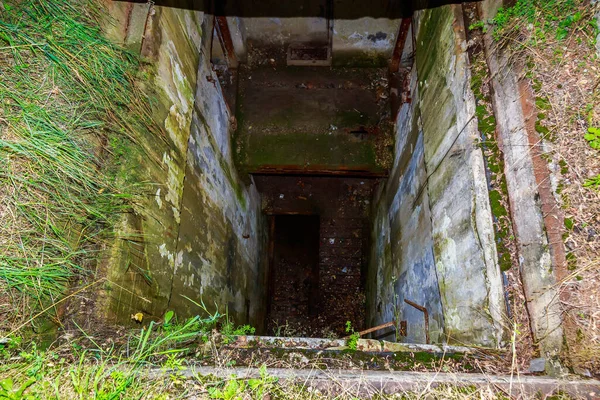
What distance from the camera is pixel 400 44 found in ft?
18.6

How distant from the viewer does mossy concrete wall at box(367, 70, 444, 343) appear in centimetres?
374

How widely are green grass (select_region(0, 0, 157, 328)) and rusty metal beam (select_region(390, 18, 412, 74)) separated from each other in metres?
4.66

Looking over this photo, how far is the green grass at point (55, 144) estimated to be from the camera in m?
1.94

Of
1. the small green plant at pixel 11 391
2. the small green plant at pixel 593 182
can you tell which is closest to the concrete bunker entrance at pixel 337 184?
the small green plant at pixel 593 182

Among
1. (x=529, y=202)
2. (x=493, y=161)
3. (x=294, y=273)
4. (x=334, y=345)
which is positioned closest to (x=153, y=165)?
(x=334, y=345)

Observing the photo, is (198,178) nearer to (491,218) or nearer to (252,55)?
(491,218)

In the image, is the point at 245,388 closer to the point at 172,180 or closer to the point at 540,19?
the point at 172,180

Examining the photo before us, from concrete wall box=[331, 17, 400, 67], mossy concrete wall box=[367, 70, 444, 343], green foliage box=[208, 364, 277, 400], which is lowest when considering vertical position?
green foliage box=[208, 364, 277, 400]

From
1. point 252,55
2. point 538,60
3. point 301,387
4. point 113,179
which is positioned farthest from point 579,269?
point 252,55

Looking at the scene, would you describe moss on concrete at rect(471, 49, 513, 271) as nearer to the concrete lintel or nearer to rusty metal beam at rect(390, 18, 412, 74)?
the concrete lintel

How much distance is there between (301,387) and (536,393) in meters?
1.44

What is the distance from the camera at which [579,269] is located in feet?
6.66

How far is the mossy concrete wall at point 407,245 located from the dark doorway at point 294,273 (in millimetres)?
2199

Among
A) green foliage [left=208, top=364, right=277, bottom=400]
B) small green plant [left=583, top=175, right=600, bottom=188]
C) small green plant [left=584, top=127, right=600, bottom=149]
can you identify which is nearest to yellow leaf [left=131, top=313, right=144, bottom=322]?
green foliage [left=208, top=364, right=277, bottom=400]
